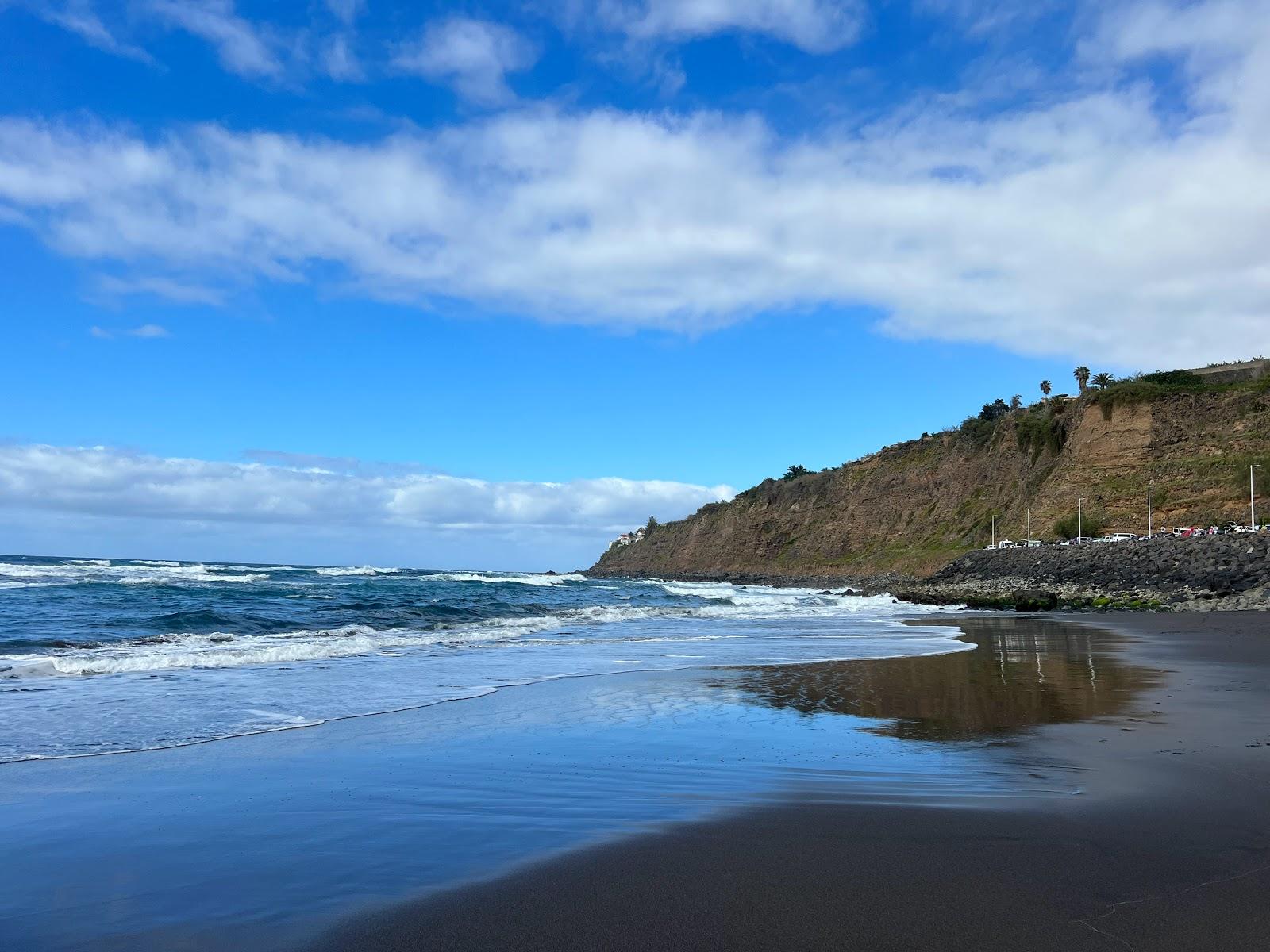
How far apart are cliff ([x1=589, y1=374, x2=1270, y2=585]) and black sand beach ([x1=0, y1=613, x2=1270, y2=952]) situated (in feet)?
165

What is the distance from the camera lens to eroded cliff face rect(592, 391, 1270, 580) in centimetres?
5162

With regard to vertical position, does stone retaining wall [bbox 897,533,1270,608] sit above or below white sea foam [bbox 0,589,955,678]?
above

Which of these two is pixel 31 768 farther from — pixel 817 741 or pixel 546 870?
pixel 817 741

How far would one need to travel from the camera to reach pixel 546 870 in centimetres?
396

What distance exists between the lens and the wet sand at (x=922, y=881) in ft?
10.4

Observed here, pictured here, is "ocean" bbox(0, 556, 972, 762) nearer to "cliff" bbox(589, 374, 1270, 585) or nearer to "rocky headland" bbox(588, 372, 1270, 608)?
"rocky headland" bbox(588, 372, 1270, 608)

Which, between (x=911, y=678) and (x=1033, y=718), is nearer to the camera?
(x=1033, y=718)

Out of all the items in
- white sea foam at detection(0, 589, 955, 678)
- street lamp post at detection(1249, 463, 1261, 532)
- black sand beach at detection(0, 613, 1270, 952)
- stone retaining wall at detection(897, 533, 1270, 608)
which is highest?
street lamp post at detection(1249, 463, 1261, 532)

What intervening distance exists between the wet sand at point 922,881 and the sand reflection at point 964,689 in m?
2.08

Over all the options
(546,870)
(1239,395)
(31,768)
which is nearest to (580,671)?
(31,768)

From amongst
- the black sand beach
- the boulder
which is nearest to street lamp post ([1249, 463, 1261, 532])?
the boulder

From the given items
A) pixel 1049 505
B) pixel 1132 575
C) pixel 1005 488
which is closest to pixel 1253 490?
pixel 1049 505

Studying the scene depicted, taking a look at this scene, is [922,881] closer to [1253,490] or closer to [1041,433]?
[1253,490]

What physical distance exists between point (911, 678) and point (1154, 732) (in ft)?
15.0
